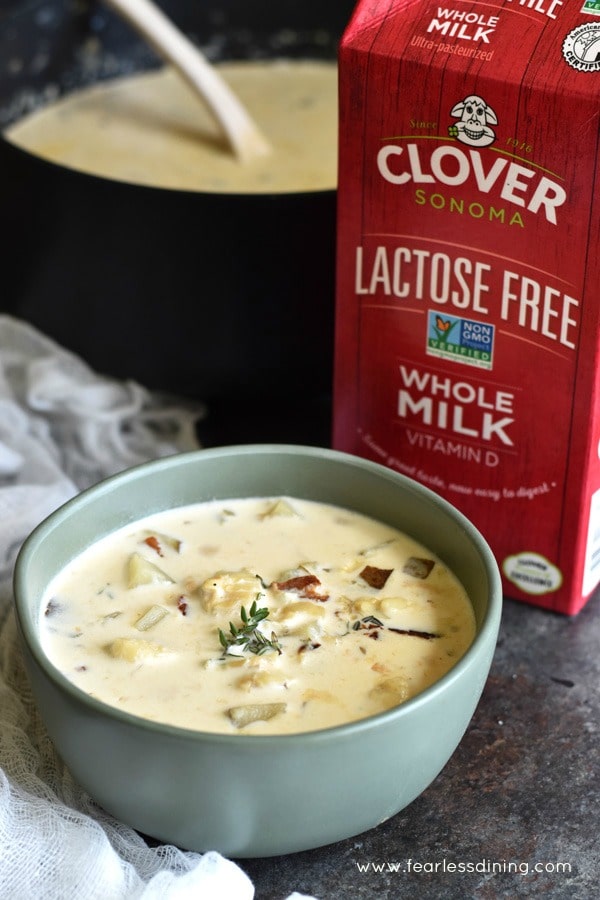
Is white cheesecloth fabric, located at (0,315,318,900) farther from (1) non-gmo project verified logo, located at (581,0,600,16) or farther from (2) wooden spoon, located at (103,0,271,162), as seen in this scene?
(1) non-gmo project verified logo, located at (581,0,600,16)

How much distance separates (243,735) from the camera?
0.88m

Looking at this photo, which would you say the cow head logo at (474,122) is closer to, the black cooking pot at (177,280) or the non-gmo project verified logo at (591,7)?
the non-gmo project verified logo at (591,7)

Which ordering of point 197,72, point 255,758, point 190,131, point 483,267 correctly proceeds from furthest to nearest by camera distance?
1. point 190,131
2. point 197,72
3. point 483,267
4. point 255,758

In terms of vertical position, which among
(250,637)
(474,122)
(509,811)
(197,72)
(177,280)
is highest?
(474,122)

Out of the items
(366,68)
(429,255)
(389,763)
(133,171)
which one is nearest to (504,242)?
(429,255)

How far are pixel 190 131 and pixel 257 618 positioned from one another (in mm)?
1023

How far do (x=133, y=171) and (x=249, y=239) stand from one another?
49cm

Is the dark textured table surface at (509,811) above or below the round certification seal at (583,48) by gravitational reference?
below

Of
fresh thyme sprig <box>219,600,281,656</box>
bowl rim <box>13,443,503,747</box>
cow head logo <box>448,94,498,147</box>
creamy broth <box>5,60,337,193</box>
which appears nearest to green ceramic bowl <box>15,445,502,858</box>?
bowl rim <box>13,443,503,747</box>

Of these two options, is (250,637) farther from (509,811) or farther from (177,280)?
(177,280)

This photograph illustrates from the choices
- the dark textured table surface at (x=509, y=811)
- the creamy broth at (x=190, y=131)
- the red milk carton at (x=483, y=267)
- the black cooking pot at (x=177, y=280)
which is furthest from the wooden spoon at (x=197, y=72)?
the dark textured table surface at (x=509, y=811)

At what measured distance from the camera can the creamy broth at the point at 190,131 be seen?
5.72ft

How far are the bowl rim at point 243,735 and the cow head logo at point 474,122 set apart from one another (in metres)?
0.30

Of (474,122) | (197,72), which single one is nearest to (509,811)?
(474,122)
